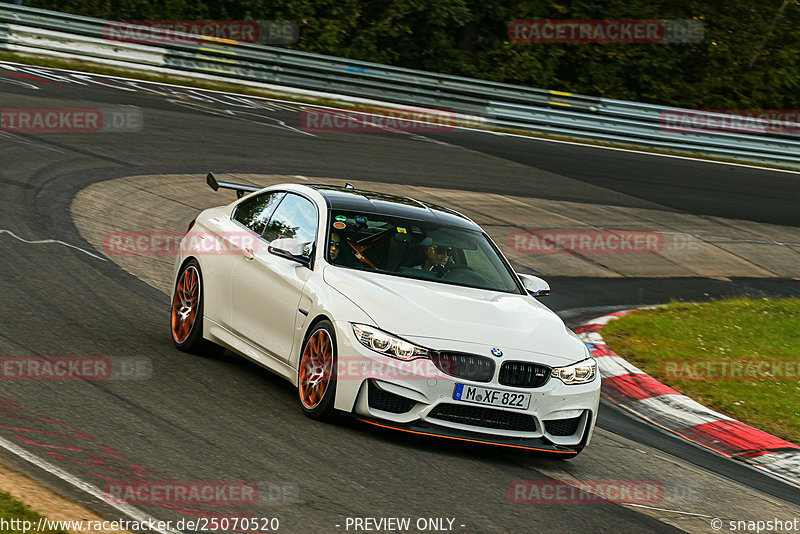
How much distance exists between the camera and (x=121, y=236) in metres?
13.2

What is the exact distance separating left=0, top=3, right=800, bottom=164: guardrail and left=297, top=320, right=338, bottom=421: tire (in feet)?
69.0

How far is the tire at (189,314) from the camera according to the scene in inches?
348

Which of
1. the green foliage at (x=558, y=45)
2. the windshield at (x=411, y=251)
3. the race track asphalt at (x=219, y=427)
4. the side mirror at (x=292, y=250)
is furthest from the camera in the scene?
the green foliage at (x=558, y=45)

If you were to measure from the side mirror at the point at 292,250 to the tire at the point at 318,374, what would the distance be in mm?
632

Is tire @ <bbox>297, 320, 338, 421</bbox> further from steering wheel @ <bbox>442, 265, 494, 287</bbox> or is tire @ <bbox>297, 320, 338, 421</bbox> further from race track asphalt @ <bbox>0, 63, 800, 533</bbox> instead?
steering wheel @ <bbox>442, 265, 494, 287</bbox>

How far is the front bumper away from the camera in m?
6.80

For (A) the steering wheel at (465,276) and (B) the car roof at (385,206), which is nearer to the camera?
(A) the steering wheel at (465,276)

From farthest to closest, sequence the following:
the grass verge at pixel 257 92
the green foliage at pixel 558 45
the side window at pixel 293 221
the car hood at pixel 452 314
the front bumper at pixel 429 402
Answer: the green foliage at pixel 558 45
the grass verge at pixel 257 92
the side window at pixel 293 221
the car hood at pixel 452 314
the front bumper at pixel 429 402

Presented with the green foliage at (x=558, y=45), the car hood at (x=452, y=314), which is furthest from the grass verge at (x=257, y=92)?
the car hood at (x=452, y=314)

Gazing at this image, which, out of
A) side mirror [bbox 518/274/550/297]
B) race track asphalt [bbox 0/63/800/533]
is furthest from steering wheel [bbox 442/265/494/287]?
race track asphalt [bbox 0/63/800/533]

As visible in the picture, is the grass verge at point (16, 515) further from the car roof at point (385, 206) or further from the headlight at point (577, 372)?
the car roof at point (385, 206)

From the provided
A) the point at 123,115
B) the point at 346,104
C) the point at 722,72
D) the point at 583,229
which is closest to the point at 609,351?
the point at 583,229

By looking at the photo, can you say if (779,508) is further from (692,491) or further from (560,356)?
(560,356)

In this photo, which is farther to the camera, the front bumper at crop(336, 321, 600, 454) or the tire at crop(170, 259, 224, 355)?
the tire at crop(170, 259, 224, 355)
